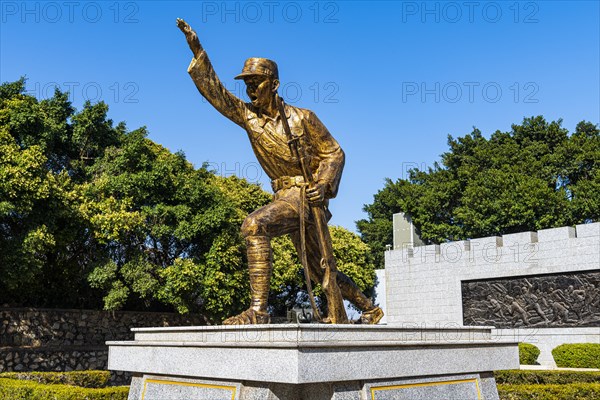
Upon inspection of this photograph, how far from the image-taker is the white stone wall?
14.1 meters

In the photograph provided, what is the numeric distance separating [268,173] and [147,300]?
1183cm

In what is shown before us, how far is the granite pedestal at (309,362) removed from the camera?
3.70m

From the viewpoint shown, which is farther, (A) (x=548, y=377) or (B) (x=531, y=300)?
(B) (x=531, y=300)

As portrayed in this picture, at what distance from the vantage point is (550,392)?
732 cm

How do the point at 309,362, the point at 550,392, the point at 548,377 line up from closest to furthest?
the point at 309,362
the point at 550,392
the point at 548,377

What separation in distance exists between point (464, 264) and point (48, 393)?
12.0 meters

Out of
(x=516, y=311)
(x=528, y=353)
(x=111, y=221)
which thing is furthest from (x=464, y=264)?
(x=111, y=221)

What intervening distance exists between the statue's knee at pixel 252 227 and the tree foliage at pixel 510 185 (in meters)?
18.1

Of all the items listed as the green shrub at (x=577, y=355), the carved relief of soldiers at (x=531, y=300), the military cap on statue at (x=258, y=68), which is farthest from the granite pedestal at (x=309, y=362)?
the carved relief of soldiers at (x=531, y=300)

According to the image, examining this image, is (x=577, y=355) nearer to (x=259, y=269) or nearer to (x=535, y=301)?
(x=535, y=301)

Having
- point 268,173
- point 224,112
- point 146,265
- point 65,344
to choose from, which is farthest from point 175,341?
point 65,344

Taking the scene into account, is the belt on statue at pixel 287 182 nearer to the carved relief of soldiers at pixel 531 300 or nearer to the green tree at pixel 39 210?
the green tree at pixel 39 210

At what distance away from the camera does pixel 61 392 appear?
261 inches

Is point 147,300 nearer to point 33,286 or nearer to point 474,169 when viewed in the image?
point 33,286
